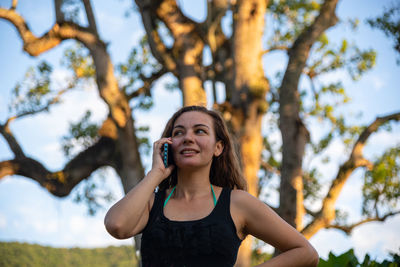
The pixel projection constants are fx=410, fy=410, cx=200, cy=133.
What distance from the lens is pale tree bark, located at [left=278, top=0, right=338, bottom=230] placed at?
6805 millimetres

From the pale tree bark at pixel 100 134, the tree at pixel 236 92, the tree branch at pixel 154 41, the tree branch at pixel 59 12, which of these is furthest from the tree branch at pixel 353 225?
the tree branch at pixel 59 12

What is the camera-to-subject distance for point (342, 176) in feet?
25.1

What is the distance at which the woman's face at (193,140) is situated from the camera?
2492 mm

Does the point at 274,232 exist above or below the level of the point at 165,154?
below

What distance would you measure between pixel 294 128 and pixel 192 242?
5304mm

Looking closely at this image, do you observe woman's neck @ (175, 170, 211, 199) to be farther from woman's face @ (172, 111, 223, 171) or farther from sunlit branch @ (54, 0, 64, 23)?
sunlit branch @ (54, 0, 64, 23)

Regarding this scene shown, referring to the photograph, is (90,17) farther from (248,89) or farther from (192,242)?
(192,242)

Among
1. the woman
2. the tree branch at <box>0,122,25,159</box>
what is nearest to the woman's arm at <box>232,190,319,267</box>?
the woman

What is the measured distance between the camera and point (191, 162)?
97.0 inches

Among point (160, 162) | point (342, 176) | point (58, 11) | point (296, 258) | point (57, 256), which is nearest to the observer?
point (296, 258)

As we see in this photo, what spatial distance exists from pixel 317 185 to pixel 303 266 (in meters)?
8.76

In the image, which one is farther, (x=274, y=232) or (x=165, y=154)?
(x=165, y=154)

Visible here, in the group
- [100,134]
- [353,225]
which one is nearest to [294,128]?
[353,225]

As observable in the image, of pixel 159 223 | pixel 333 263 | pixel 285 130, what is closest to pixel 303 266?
pixel 333 263
